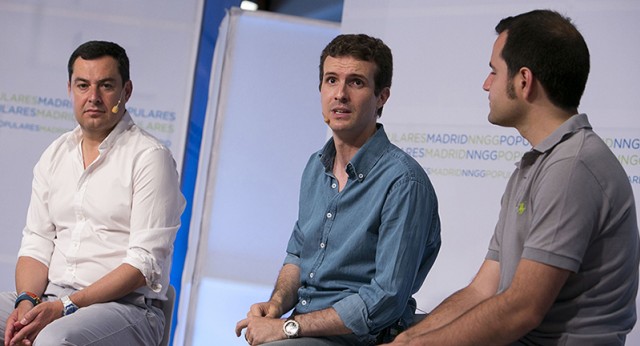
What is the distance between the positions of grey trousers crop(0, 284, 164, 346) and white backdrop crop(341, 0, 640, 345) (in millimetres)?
1609

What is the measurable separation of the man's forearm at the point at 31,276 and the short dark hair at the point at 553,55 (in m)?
1.95

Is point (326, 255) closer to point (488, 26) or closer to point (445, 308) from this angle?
point (445, 308)

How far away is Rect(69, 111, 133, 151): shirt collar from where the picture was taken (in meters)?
3.15

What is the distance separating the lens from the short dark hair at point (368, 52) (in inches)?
105

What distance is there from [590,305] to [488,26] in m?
2.41

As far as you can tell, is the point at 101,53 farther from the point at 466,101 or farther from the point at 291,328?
the point at 466,101

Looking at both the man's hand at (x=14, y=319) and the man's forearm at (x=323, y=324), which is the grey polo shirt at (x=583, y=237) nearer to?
the man's forearm at (x=323, y=324)

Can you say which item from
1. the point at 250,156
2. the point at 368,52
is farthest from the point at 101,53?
the point at 250,156

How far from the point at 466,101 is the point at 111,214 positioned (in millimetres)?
1921

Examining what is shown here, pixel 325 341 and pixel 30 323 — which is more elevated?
pixel 325 341

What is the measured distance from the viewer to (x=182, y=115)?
4.96m

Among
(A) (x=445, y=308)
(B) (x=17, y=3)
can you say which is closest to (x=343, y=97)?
(A) (x=445, y=308)

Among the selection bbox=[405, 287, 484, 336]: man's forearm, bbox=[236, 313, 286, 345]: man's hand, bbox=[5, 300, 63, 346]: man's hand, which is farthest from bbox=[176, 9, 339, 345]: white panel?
bbox=[405, 287, 484, 336]: man's forearm

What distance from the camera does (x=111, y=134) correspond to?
124 inches
